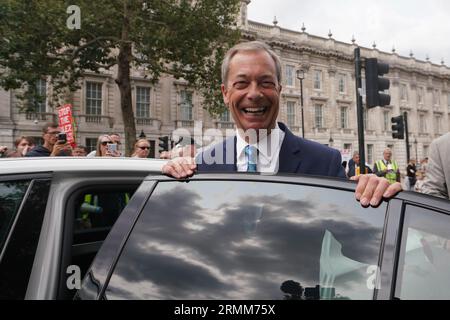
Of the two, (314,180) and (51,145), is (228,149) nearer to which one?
(314,180)

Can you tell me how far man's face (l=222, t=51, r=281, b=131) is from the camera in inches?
77.3

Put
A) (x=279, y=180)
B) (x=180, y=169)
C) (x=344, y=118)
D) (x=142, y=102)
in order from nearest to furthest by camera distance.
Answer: (x=279, y=180), (x=180, y=169), (x=142, y=102), (x=344, y=118)

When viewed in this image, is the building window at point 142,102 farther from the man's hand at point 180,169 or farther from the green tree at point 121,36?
the man's hand at point 180,169

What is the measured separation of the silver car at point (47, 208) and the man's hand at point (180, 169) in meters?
0.18

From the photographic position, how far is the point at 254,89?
6.41 feet

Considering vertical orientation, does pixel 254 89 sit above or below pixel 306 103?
below

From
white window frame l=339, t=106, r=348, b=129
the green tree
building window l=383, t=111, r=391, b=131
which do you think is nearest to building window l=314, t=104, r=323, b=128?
white window frame l=339, t=106, r=348, b=129

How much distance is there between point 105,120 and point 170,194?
27195mm

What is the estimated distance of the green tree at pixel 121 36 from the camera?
1634cm

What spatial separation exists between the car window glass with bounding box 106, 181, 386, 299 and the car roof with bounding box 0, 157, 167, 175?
380 millimetres

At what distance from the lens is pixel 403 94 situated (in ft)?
155

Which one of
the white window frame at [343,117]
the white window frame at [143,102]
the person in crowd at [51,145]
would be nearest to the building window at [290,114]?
the white window frame at [343,117]

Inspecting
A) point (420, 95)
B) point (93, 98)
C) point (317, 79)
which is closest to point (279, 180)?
point (93, 98)

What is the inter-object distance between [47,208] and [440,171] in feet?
7.74
